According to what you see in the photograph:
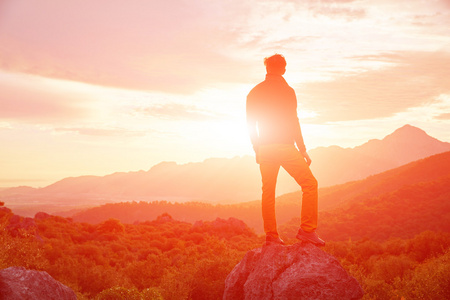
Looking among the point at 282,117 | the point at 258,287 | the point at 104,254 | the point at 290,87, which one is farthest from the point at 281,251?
the point at 104,254

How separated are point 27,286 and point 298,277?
651 centimetres

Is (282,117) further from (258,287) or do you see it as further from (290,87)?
(258,287)

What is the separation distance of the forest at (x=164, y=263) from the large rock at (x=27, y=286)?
2786 millimetres

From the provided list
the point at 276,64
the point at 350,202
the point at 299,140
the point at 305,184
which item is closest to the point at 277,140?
the point at 299,140

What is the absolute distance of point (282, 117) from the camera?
7543 millimetres

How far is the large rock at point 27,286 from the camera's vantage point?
805cm

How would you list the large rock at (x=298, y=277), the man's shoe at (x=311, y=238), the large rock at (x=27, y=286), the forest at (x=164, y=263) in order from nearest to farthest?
1. the large rock at (x=298, y=277)
2. the man's shoe at (x=311, y=238)
3. the large rock at (x=27, y=286)
4. the forest at (x=164, y=263)

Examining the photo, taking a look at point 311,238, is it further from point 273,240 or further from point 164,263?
point 164,263

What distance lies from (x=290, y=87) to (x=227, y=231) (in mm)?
43525

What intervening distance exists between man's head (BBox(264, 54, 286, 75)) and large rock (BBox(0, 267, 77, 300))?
7731 mm

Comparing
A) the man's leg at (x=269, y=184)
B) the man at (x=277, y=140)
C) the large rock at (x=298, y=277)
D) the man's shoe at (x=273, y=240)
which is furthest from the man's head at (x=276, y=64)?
the large rock at (x=298, y=277)

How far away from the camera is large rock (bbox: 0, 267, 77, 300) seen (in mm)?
8055

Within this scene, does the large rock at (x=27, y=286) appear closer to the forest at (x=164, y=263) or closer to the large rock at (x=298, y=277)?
the forest at (x=164, y=263)

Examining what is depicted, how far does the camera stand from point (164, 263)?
24.5 m
